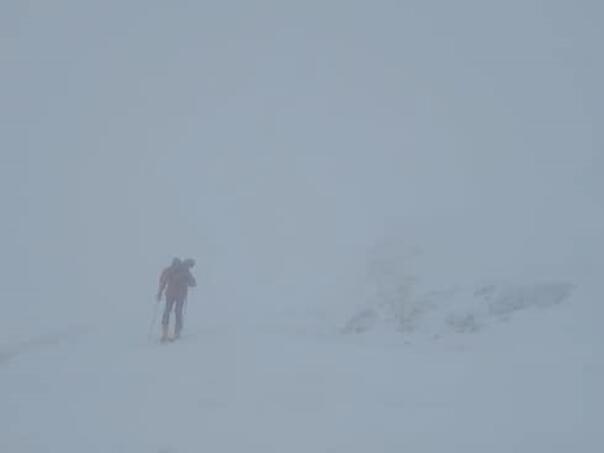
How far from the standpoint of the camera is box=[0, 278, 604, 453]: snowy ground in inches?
586

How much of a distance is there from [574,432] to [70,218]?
185192 mm

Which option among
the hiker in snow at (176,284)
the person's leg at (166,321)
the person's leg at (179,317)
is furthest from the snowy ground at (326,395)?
the hiker in snow at (176,284)

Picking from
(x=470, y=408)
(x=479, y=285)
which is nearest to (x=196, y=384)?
(x=470, y=408)

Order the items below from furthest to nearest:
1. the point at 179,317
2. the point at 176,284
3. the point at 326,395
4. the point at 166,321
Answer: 1. the point at 176,284
2. the point at 179,317
3. the point at 166,321
4. the point at 326,395

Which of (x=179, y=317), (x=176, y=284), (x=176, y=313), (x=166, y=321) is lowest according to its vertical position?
(x=166, y=321)

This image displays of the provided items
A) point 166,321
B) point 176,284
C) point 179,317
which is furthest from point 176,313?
point 176,284

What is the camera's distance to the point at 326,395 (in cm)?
1689

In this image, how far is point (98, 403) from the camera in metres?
18.1

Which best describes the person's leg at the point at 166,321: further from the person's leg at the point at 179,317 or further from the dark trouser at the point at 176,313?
the person's leg at the point at 179,317

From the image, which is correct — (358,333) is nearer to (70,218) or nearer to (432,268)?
(432,268)

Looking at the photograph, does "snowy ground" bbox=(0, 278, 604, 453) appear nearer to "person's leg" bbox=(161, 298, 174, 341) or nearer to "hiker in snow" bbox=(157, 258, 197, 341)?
"person's leg" bbox=(161, 298, 174, 341)

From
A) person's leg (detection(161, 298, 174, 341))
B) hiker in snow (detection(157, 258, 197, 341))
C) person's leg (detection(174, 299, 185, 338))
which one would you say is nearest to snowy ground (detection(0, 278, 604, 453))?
person's leg (detection(161, 298, 174, 341))

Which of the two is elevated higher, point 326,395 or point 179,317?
point 179,317

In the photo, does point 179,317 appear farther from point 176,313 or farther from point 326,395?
point 326,395
